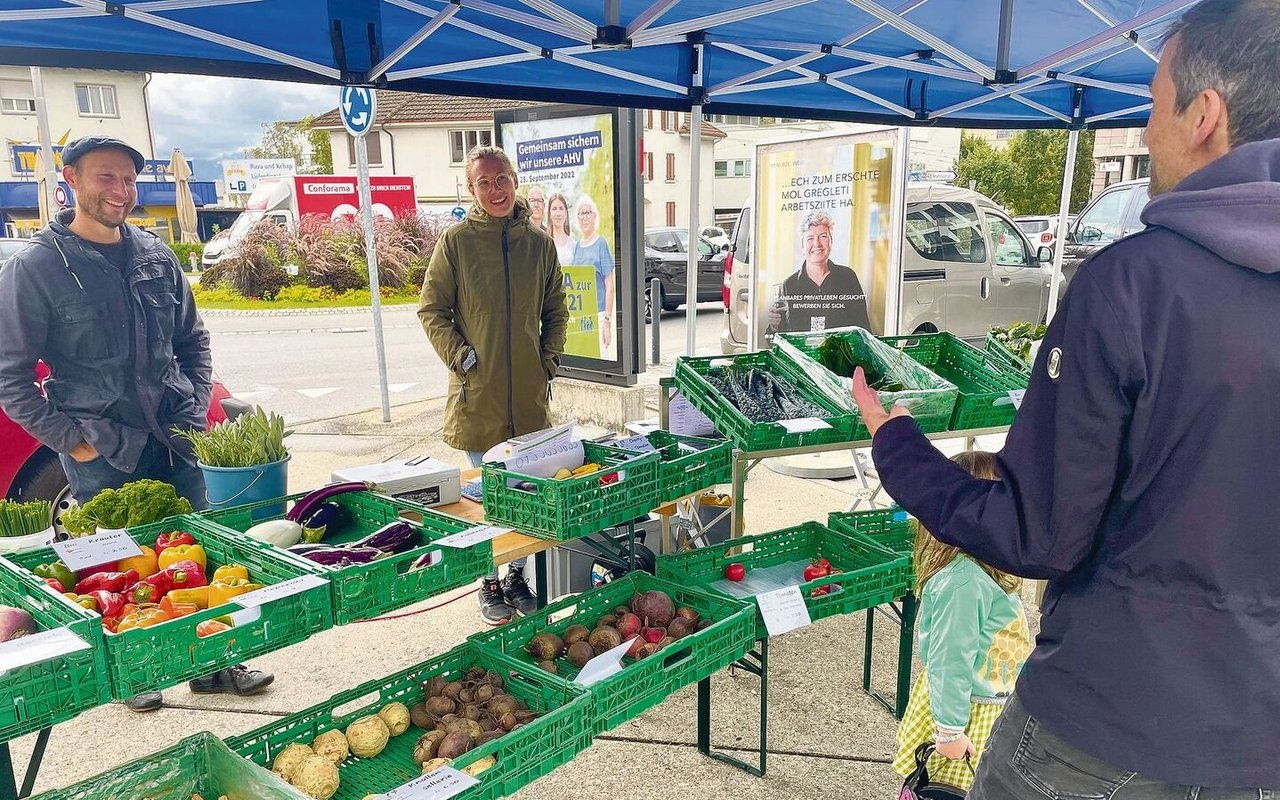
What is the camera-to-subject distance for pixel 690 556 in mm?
3279

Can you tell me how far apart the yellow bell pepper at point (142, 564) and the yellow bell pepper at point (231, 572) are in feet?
0.65

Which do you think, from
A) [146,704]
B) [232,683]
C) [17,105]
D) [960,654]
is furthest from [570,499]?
[17,105]

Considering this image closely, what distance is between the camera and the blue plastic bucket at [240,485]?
265 cm

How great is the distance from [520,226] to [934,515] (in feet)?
9.64

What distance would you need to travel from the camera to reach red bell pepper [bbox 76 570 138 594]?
2064 millimetres

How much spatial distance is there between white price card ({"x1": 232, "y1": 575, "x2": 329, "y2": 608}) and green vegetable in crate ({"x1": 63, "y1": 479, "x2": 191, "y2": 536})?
0.67 metres

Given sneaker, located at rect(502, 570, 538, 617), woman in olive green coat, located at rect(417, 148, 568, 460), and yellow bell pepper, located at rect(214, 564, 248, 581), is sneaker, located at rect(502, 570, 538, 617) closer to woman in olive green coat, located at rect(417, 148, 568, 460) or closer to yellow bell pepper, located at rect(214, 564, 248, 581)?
woman in olive green coat, located at rect(417, 148, 568, 460)

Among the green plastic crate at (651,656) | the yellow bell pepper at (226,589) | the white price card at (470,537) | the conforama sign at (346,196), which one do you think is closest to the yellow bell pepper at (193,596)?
the yellow bell pepper at (226,589)

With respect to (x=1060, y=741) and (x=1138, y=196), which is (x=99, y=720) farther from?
(x=1138, y=196)

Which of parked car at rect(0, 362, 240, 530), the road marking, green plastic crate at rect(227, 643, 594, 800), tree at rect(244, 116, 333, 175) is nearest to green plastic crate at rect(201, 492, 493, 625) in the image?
green plastic crate at rect(227, 643, 594, 800)

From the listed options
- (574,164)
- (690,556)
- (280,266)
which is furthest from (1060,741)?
(280,266)

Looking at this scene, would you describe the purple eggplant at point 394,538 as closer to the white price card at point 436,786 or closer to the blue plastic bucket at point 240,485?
the blue plastic bucket at point 240,485

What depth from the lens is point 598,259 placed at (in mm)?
7211

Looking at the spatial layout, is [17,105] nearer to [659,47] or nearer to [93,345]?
[93,345]
